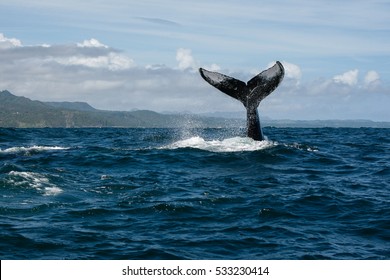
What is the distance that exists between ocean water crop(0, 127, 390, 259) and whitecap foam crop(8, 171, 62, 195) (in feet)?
0.09

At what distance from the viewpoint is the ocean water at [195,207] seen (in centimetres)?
998

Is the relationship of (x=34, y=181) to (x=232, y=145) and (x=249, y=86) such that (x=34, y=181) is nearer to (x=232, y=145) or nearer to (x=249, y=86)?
(x=249, y=86)

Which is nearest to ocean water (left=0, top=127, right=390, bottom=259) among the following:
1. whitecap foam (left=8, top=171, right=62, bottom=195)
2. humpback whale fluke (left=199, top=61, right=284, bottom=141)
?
whitecap foam (left=8, top=171, right=62, bottom=195)

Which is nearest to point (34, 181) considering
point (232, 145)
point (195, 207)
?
point (195, 207)

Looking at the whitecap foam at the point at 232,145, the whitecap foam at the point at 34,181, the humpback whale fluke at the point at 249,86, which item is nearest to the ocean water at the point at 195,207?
the whitecap foam at the point at 34,181

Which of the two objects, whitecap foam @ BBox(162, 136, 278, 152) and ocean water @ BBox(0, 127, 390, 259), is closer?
ocean water @ BBox(0, 127, 390, 259)

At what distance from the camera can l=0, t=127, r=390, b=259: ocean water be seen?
32.7 feet

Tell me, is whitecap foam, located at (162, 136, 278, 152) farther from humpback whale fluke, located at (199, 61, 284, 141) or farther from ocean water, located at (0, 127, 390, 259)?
humpback whale fluke, located at (199, 61, 284, 141)

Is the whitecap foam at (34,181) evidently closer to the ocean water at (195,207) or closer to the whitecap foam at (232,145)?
the ocean water at (195,207)

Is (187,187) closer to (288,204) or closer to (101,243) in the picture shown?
(288,204)

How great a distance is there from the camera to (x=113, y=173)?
1772 centimetres

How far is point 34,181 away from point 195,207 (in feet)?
16.9

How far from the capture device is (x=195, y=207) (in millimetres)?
12875

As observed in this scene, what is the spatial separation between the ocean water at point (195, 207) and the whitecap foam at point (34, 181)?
0.09 feet
